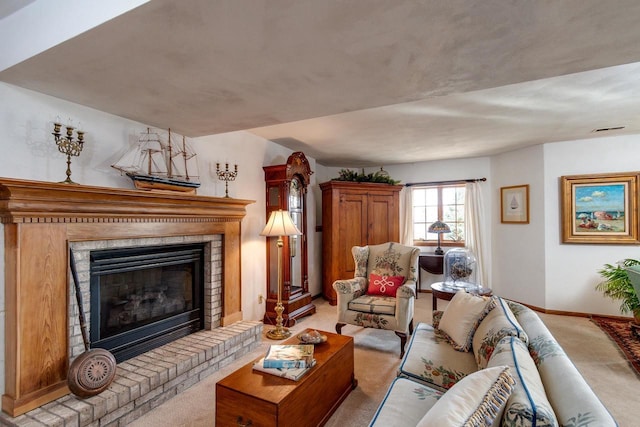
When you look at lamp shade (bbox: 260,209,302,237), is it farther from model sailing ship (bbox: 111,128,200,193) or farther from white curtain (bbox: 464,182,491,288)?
white curtain (bbox: 464,182,491,288)

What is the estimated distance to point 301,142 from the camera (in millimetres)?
4223

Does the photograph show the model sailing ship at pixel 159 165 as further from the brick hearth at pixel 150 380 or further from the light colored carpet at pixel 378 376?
the light colored carpet at pixel 378 376

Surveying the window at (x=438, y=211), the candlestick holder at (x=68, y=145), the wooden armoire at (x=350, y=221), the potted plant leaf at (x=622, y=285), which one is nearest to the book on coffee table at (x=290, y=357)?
the candlestick holder at (x=68, y=145)

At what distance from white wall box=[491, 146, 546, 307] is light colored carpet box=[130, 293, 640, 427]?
68 cm

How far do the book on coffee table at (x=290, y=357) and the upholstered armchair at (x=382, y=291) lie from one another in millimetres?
1145

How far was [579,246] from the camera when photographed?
4211 millimetres

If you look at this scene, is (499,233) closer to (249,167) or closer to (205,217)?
(249,167)

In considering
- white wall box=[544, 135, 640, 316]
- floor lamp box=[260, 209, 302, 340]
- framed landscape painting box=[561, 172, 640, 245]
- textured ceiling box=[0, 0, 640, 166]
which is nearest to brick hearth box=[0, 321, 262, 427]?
floor lamp box=[260, 209, 302, 340]

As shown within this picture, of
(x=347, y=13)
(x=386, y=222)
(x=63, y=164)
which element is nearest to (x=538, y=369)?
(x=347, y=13)

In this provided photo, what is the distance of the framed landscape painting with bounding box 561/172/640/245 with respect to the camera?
13.1 ft

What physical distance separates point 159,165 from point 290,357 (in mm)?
1983

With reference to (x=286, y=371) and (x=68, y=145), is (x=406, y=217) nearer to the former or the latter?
(x=286, y=371)

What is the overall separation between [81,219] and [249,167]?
75.9 inches

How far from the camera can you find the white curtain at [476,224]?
520 centimetres
